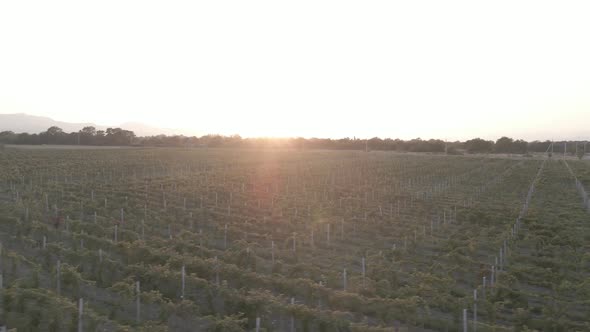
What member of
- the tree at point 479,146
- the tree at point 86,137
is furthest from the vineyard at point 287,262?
the tree at point 479,146

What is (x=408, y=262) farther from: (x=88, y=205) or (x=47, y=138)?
(x=47, y=138)

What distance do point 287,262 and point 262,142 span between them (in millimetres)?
98482

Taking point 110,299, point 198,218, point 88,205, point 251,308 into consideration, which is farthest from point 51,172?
point 251,308

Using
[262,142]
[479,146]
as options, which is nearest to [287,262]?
[262,142]

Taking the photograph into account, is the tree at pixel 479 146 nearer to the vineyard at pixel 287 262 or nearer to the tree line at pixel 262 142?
the tree line at pixel 262 142

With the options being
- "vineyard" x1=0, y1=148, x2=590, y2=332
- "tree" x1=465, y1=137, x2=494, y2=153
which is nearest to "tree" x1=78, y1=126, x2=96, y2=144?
"vineyard" x1=0, y1=148, x2=590, y2=332

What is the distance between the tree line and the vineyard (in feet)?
230

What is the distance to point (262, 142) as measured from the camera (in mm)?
109750

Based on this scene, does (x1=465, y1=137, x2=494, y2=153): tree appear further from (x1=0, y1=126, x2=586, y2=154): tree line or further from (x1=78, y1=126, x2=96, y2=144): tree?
(x1=78, y1=126, x2=96, y2=144): tree

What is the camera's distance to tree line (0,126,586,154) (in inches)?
3467

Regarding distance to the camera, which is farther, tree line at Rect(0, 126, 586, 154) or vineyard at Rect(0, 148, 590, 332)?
tree line at Rect(0, 126, 586, 154)

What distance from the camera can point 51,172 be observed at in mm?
32125

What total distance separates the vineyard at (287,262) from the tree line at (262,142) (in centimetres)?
7014

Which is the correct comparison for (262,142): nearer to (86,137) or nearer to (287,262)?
(86,137)
